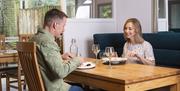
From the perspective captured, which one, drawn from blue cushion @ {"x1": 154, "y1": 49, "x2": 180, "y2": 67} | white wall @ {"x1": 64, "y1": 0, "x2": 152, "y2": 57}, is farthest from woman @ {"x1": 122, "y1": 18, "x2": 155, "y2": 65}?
white wall @ {"x1": 64, "y1": 0, "x2": 152, "y2": 57}

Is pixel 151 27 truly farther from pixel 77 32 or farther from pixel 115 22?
pixel 77 32

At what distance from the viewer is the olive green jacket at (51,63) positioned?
7.14ft

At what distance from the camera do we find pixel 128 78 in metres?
2.09

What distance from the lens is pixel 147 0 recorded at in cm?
477

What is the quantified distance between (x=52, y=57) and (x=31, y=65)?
177 mm

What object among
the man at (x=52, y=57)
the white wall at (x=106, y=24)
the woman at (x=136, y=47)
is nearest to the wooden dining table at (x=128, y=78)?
the man at (x=52, y=57)

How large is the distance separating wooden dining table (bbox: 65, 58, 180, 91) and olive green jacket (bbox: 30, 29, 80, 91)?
7.5 inches

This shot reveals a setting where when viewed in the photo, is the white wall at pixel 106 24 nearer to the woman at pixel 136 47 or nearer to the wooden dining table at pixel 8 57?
the wooden dining table at pixel 8 57

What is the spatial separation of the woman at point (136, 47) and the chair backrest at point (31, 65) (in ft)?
3.78

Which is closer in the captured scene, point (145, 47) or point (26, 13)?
point (145, 47)

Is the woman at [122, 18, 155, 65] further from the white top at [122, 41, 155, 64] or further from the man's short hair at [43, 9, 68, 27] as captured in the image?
the man's short hair at [43, 9, 68, 27]

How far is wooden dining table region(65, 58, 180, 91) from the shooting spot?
6.92 ft

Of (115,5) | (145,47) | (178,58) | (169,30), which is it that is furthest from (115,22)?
(145,47)

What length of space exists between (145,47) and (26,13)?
377 cm
